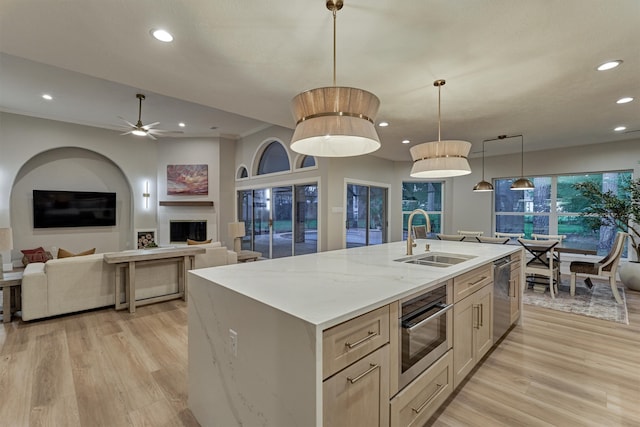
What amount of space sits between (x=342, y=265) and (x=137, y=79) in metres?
2.69

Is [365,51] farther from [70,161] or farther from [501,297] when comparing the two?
[70,161]

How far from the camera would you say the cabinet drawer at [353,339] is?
112 cm

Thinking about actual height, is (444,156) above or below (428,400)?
above

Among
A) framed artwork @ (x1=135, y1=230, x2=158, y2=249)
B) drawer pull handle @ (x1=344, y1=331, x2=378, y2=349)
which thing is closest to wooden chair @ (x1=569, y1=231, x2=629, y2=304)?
drawer pull handle @ (x1=344, y1=331, x2=378, y2=349)

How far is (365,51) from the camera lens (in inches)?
91.9

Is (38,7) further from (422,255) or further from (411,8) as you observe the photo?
(422,255)

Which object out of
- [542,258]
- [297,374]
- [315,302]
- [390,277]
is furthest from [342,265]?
[542,258]

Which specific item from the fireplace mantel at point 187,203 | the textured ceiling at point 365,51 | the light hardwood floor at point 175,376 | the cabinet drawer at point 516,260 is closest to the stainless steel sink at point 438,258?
the cabinet drawer at point 516,260

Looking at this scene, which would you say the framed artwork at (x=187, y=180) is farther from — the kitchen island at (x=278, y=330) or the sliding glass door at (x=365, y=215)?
the kitchen island at (x=278, y=330)

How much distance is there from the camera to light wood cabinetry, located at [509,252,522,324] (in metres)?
3.13

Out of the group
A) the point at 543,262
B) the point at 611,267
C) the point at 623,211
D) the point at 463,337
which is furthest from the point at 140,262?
the point at 623,211

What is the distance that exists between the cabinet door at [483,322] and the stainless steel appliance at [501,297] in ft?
0.40

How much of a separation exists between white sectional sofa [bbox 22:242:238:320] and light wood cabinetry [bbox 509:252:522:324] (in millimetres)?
4515

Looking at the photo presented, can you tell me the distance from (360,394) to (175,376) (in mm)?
1806
